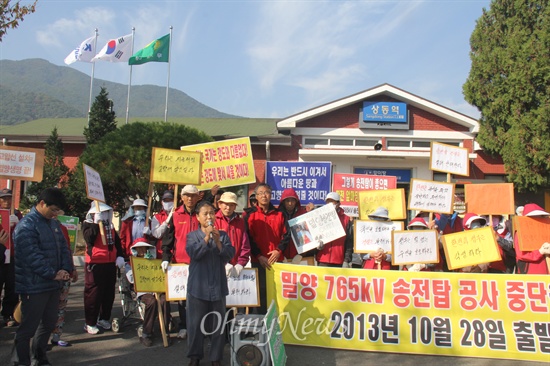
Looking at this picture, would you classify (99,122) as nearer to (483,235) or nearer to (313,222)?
(313,222)

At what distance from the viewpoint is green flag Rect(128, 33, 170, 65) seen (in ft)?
74.1

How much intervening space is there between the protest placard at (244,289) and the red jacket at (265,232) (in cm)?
50

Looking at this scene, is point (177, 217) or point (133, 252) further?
point (133, 252)

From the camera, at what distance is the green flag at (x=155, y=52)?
74.1 feet

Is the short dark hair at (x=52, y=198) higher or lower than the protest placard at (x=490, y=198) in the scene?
lower

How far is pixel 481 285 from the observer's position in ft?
18.1

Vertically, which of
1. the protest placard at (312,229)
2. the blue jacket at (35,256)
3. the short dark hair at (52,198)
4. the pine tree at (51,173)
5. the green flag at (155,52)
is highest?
the green flag at (155,52)

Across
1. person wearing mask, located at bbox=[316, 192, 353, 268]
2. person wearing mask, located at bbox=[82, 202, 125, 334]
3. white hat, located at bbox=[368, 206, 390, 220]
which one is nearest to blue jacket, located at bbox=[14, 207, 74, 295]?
person wearing mask, located at bbox=[82, 202, 125, 334]

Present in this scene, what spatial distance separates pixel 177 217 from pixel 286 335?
2.00m

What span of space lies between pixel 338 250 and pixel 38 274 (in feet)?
12.4

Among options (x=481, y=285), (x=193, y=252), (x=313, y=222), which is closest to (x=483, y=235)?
(x=481, y=285)

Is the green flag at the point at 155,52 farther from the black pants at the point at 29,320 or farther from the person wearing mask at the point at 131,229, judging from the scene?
the black pants at the point at 29,320

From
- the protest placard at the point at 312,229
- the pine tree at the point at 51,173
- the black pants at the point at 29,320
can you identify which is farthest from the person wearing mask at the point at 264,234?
the pine tree at the point at 51,173

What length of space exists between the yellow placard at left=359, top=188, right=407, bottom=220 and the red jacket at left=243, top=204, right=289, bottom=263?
144 cm
